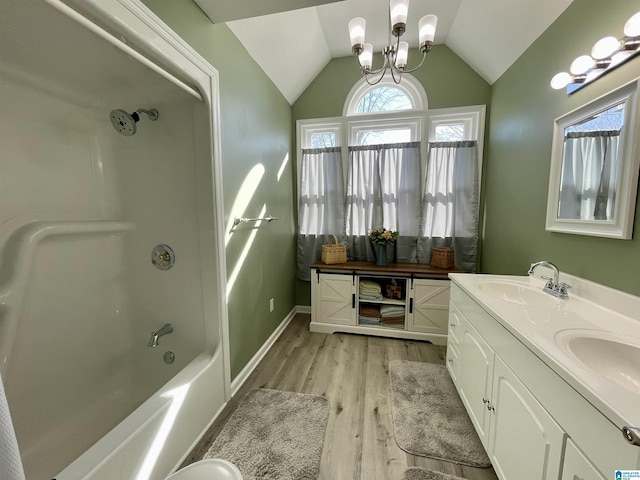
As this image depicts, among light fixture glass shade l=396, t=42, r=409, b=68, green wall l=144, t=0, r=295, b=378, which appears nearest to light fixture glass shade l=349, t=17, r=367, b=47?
light fixture glass shade l=396, t=42, r=409, b=68

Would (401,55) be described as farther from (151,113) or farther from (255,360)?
(255,360)

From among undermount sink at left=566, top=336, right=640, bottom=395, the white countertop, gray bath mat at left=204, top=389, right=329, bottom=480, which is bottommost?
gray bath mat at left=204, top=389, right=329, bottom=480

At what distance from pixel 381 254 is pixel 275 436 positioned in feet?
5.79

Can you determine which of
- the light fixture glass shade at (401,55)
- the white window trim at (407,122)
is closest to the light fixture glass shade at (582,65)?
the light fixture glass shade at (401,55)

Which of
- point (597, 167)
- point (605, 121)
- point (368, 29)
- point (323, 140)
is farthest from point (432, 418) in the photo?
point (368, 29)

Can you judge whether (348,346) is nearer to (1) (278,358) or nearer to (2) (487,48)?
(1) (278,358)

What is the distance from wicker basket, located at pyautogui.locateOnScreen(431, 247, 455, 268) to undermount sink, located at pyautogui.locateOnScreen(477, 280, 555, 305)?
0.89 metres

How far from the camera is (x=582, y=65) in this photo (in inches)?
51.6

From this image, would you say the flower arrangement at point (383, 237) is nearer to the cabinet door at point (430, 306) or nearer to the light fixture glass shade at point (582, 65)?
the cabinet door at point (430, 306)

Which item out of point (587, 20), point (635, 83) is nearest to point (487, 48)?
point (587, 20)

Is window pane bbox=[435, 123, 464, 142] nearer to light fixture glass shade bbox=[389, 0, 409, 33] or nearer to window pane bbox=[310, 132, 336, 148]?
window pane bbox=[310, 132, 336, 148]

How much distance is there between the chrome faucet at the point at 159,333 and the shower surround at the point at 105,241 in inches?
1.8

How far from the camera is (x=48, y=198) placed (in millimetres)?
1258

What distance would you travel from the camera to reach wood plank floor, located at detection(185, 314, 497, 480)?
1256 millimetres
